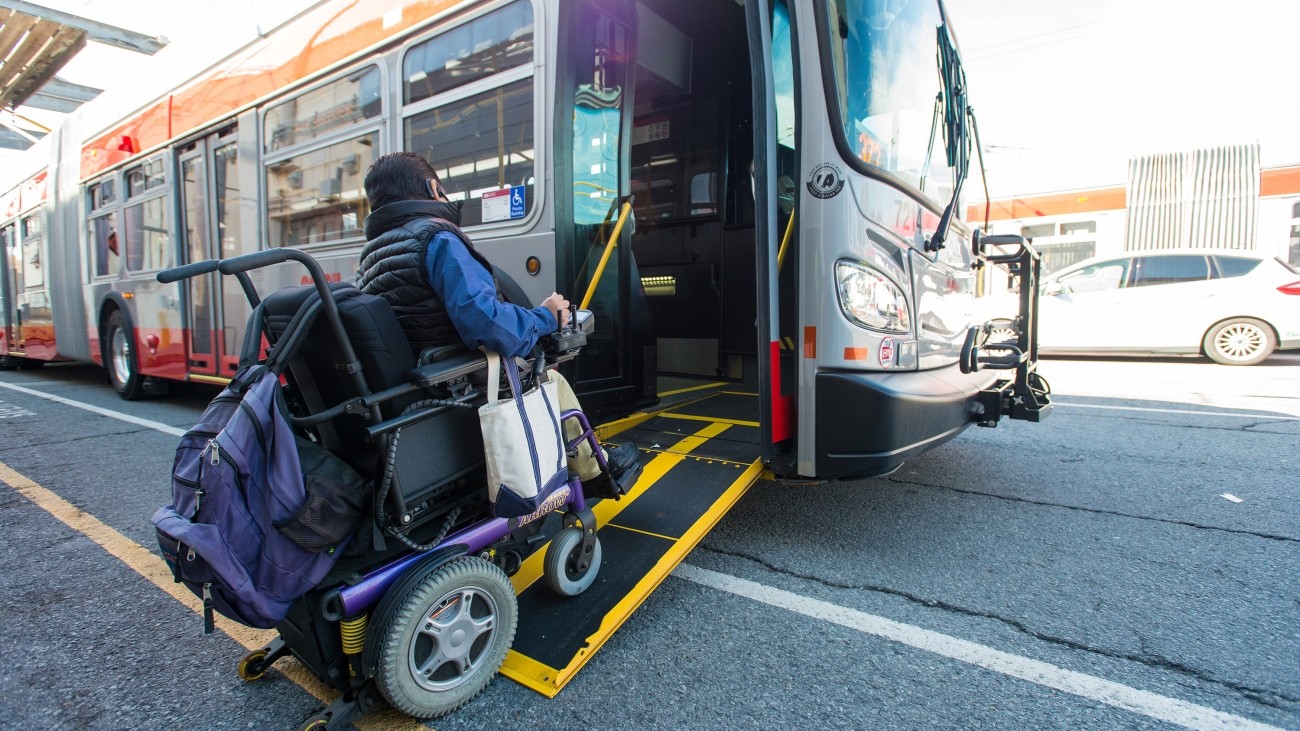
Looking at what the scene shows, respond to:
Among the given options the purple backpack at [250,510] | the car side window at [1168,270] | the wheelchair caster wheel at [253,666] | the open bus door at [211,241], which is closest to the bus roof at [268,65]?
the open bus door at [211,241]

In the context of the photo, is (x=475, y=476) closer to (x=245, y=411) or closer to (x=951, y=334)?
(x=245, y=411)

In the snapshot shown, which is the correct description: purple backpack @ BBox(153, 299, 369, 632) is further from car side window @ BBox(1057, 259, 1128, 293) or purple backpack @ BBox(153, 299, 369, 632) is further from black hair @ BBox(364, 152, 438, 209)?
car side window @ BBox(1057, 259, 1128, 293)

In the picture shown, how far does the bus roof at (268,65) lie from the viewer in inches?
153

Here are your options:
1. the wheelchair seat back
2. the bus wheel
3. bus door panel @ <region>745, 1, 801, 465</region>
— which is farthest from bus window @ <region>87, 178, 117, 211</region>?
bus door panel @ <region>745, 1, 801, 465</region>

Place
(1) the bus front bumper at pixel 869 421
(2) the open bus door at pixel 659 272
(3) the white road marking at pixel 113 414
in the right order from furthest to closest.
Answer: (3) the white road marking at pixel 113 414
(1) the bus front bumper at pixel 869 421
(2) the open bus door at pixel 659 272

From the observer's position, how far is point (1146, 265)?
8.48 m

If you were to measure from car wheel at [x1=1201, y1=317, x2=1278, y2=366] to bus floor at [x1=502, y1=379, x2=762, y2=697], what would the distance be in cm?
826

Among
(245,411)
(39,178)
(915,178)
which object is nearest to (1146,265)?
(915,178)

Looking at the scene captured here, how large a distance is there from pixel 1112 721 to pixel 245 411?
7.95 ft

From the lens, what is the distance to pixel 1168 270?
8367mm

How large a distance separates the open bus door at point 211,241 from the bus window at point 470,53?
8.41ft

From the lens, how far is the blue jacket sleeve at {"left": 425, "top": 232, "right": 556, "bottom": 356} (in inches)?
71.4

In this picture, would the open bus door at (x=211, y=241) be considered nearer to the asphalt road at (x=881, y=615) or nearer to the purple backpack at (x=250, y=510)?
the asphalt road at (x=881, y=615)

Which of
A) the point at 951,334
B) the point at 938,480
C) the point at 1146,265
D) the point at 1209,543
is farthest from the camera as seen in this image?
the point at 1146,265
